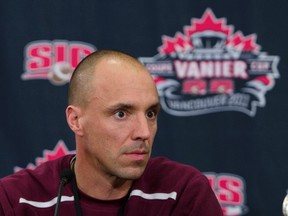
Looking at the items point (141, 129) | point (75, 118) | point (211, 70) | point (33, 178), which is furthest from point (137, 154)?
point (211, 70)

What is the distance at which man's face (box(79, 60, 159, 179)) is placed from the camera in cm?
119

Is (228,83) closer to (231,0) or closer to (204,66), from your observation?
(204,66)

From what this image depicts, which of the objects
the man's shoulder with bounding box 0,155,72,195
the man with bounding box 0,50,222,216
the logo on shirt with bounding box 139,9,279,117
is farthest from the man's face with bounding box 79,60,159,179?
the logo on shirt with bounding box 139,9,279,117

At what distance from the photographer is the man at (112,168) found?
121 cm

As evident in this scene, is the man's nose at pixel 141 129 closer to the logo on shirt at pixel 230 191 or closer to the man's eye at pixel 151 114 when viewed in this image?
the man's eye at pixel 151 114

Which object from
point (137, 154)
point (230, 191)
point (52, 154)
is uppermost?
point (137, 154)

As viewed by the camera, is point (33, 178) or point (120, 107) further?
point (33, 178)

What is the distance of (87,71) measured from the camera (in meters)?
1.29

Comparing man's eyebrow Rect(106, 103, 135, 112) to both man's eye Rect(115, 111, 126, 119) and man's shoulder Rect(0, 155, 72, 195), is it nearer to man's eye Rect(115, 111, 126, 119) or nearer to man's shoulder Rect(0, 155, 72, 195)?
man's eye Rect(115, 111, 126, 119)

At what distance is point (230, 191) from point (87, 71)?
2.52 feet

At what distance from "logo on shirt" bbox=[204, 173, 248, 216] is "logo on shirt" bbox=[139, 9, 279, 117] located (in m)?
0.21

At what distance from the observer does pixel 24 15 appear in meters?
1.92

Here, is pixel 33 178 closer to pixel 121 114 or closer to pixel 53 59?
pixel 121 114

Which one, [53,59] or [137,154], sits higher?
[53,59]
